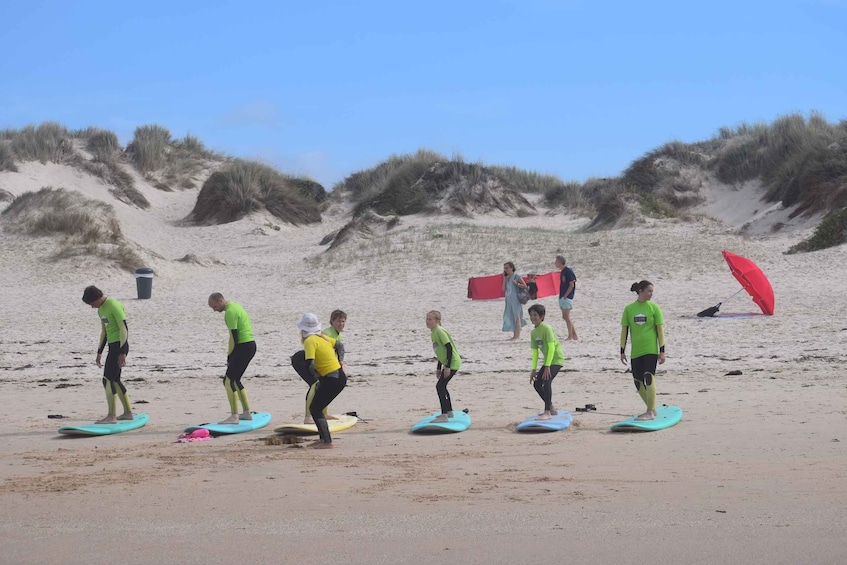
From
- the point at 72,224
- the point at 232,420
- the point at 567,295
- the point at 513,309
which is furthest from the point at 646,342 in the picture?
the point at 72,224

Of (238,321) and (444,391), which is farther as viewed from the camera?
(238,321)

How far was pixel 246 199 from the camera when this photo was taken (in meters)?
37.5

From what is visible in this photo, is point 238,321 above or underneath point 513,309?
above

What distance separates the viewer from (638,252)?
24953 mm

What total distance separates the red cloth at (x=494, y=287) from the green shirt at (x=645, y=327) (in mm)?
11626

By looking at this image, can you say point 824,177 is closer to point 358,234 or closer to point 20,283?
point 358,234

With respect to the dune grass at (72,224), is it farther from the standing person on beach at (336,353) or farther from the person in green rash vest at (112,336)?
the standing person on beach at (336,353)

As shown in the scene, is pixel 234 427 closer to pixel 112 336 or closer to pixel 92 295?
pixel 112 336

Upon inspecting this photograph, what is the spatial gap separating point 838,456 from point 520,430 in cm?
278

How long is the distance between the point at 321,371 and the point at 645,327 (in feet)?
9.75

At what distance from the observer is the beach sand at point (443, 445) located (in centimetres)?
571

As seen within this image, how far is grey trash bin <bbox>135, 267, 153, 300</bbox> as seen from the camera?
75.0 feet

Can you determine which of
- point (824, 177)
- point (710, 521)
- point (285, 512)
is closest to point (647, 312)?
point (710, 521)

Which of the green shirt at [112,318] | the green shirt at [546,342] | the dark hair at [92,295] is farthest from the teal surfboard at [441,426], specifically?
the dark hair at [92,295]
